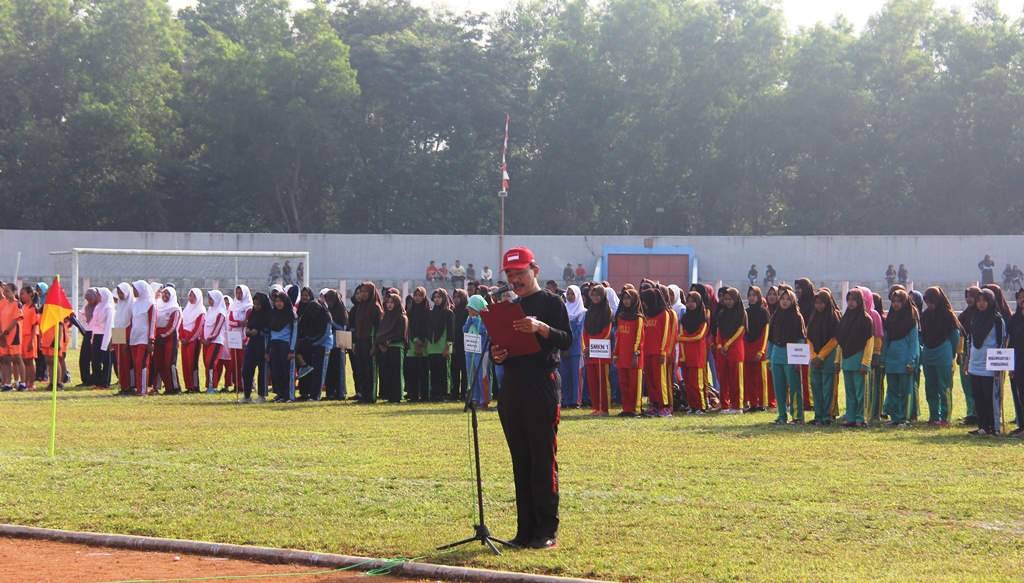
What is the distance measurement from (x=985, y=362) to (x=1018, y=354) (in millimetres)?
356

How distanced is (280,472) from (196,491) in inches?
41.2

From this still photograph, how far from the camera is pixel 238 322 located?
20.0 m

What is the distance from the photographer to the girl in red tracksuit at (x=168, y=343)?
2000 centimetres

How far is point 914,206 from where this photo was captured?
56844 millimetres

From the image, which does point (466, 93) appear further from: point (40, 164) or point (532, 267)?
point (532, 267)

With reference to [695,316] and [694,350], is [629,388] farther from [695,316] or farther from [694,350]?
[695,316]

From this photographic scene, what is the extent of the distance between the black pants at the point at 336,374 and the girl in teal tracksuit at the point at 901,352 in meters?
8.36

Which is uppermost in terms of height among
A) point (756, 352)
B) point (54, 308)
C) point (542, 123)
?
point (542, 123)

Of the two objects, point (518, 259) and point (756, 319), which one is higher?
point (518, 259)

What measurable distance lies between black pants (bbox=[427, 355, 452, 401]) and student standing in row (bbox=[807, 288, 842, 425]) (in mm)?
6101

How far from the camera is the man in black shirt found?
732 cm

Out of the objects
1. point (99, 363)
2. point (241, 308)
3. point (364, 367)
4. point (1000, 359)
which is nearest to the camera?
point (1000, 359)

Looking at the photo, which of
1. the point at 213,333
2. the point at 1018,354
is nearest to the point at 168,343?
the point at 213,333

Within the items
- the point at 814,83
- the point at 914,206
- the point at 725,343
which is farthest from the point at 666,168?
the point at 725,343
